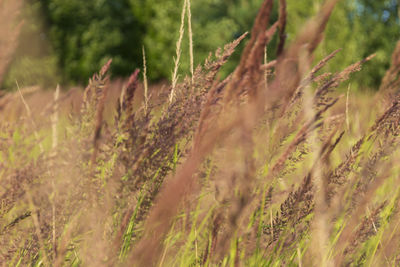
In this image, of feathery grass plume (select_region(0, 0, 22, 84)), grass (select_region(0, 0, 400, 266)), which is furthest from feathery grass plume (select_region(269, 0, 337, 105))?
feathery grass plume (select_region(0, 0, 22, 84))

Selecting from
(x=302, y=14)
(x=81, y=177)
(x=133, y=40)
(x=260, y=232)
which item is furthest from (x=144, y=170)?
(x=133, y=40)

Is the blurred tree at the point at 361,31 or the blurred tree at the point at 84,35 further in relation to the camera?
the blurred tree at the point at 84,35

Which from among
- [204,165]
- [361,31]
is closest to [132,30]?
[361,31]

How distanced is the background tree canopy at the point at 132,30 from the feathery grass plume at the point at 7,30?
1703 centimetres

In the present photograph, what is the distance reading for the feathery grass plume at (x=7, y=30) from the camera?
715 mm

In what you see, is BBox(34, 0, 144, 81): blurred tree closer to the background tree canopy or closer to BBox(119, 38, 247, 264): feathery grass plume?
the background tree canopy

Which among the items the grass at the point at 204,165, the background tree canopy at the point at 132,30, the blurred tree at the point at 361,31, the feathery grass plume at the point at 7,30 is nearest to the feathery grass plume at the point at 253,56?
the grass at the point at 204,165

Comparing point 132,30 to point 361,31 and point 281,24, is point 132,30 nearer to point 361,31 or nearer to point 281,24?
point 361,31

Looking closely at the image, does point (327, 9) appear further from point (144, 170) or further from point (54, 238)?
point (54, 238)

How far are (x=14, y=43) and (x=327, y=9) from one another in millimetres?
546

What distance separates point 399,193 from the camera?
1.27 metres

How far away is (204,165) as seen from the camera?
99 centimetres

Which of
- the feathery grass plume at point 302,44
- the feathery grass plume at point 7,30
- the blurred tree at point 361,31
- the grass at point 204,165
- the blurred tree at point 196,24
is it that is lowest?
the blurred tree at point 361,31

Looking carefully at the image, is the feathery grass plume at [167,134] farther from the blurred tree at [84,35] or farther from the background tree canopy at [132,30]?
the blurred tree at [84,35]
